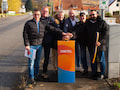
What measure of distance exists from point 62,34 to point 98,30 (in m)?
0.84

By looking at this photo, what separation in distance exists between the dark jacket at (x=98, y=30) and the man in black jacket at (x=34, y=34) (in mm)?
669

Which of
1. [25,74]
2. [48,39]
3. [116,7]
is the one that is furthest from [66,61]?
[116,7]

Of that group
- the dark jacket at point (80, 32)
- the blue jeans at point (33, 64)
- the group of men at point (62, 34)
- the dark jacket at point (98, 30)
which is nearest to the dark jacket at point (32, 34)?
the group of men at point (62, 34)

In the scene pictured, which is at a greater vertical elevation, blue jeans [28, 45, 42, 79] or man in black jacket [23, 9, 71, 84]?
man in black jacket [23, 9, 71, 84]

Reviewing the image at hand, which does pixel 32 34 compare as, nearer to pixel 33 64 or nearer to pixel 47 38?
pixel 47 38

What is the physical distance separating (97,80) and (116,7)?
81.4m

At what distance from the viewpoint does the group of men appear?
174 inches

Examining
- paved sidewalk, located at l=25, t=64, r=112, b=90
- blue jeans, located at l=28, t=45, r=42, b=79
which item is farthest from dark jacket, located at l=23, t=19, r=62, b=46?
paved sidewalk, located at l=25, t=64, r=112, b=90

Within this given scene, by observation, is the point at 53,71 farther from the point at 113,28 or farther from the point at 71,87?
the point at 113,28

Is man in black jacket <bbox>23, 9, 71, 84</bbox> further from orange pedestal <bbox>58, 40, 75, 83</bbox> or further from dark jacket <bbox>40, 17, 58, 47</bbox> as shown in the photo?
orange pedestal <bbox>58, 40, 75, 83</bbox>

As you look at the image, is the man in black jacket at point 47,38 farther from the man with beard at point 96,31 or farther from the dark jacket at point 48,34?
the man with beard at point 96,31

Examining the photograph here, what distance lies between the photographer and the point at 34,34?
174 inches

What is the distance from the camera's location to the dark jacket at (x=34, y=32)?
14.3ft

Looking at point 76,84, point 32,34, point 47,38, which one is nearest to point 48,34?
point 47,38
